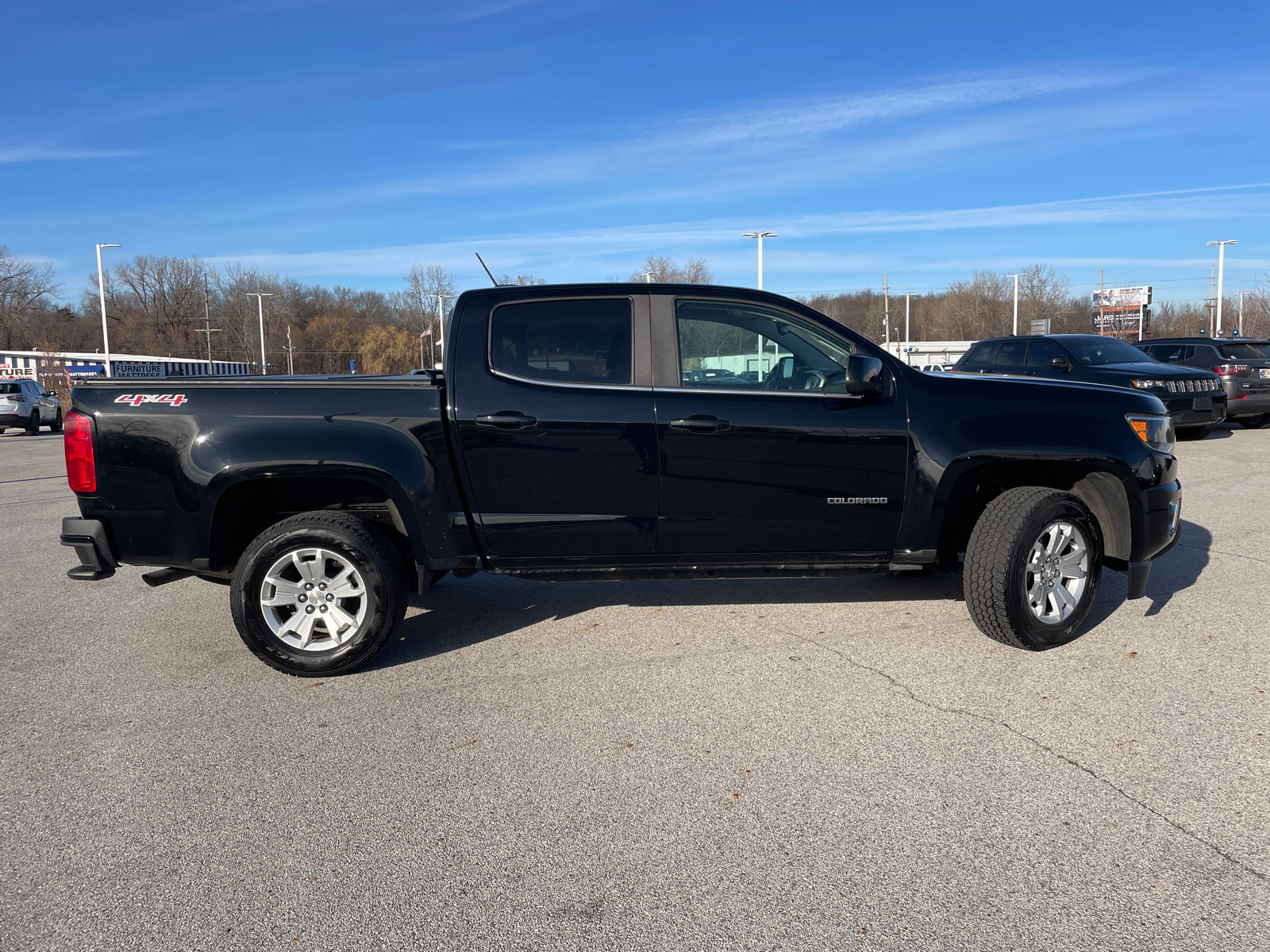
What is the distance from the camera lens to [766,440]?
4.54m

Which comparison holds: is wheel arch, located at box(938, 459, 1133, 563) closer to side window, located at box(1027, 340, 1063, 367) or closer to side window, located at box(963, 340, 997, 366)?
side window, located at box(1027, 340, 1063, 367)

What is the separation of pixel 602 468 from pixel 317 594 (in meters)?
1.53

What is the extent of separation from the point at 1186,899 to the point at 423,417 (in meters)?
3.53

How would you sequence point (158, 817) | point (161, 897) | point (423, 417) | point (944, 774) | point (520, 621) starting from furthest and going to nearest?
point (520, 621)
point (423, 417)
point (944, 774)
point (158, 817)
point (161, 897)

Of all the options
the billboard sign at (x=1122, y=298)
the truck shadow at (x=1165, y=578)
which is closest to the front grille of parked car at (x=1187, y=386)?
the truck shadow at (x=1165, y=578)

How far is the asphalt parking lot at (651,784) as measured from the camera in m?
2.55

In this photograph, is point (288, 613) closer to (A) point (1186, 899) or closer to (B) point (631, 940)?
(B) point (631, 940)

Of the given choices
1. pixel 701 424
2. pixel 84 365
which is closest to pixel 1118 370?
pixel 701 424

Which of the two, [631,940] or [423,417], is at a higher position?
[423,417]

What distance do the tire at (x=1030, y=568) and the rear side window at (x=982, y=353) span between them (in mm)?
11182

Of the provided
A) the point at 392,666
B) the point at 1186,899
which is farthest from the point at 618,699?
the point at 1186,899

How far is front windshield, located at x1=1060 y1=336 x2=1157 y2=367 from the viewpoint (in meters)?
14.1

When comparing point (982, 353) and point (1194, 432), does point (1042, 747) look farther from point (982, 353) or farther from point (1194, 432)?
point (1194, 432)

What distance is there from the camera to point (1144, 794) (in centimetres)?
319
